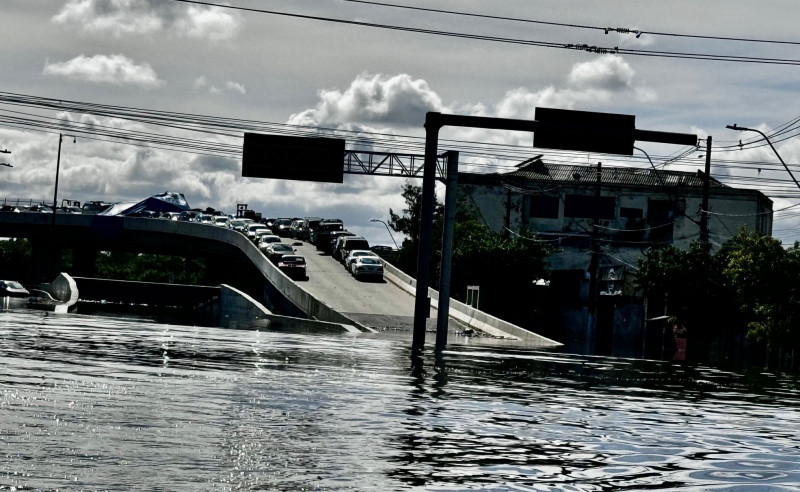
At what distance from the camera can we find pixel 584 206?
112000 millimetres

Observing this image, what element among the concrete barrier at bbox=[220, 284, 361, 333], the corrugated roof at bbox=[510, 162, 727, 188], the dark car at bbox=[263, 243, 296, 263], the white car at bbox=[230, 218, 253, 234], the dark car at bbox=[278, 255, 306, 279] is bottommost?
the concrete barrier at bbox=[220, 284, 361, 333]

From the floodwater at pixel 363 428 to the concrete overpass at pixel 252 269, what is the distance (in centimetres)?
3315

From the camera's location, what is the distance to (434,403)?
19.1 m

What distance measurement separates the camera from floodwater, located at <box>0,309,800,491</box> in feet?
35.0

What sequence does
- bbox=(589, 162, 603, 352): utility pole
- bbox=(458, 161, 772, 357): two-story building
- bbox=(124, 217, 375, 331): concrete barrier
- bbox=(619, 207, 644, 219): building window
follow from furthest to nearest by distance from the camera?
bbox=(619, 207, 644, 219): building window < bbox=(458, 161, 772, 357): two-story building < bbox=(589, 162, 603, 352): utility pole < bbox=(124, 217, 375, 331): concrete barrier

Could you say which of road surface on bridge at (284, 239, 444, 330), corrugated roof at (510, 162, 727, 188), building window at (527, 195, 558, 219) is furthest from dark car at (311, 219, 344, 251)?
building window at (527, 195, 558, 219)

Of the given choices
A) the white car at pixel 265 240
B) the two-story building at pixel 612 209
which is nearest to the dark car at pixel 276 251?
the white car at pixel 265 240

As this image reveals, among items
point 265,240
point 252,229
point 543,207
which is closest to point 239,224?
point 252,229

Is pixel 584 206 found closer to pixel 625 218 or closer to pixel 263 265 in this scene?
pixel 625 218

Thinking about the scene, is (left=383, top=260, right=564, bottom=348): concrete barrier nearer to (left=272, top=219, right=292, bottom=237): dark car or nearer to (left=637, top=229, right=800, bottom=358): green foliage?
(left=637, top=229, right=800, bottom=358): green foliage

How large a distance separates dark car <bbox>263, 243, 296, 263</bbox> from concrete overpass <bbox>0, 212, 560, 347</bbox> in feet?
3.01

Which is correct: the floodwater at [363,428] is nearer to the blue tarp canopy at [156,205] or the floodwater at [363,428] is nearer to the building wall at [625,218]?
the building wall at [625,218]

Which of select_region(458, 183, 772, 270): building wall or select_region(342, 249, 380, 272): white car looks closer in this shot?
select_region(342, 249, 380, 272): white car

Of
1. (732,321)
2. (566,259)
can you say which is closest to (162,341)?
(732,321)
